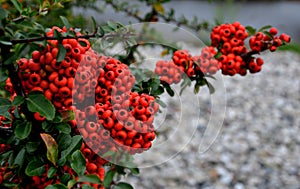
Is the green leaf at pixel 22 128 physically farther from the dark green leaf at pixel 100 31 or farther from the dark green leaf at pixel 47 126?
the dark green leaf at pixel 100 31

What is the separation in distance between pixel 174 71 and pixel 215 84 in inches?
9.3

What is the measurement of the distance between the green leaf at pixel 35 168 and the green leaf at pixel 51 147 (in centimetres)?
4

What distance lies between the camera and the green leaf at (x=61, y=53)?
0.85 metres

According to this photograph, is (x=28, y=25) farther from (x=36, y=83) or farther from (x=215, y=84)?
(x=215, y=84)

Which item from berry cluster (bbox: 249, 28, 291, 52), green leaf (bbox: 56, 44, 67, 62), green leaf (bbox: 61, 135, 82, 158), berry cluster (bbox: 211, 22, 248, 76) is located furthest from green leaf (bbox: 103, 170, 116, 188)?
berry cluster (bbox: 249, 28, 291, 52)

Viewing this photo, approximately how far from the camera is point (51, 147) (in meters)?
0.96

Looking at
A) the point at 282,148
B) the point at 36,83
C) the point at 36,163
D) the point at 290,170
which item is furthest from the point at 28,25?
the point at 282,148

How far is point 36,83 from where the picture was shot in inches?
35.4

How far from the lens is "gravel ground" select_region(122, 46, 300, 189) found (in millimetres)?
3742

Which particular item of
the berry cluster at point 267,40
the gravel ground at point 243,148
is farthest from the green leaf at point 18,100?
the gravel ground at point 243,148

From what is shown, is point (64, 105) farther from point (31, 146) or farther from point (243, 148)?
point (243, 148)

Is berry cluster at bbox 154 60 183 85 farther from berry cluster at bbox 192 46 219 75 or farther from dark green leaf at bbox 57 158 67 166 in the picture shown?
dark green leaf at bbox 57 158 67 166

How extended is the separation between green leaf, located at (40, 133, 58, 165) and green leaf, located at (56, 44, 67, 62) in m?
Answer: 0.20

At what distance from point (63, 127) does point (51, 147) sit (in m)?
0.05
